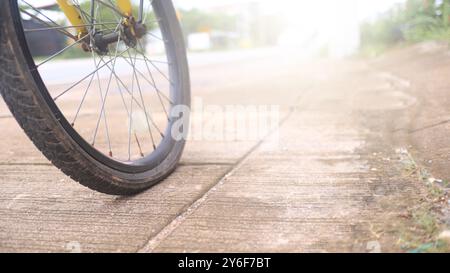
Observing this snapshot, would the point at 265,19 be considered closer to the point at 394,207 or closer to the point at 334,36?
the point at 334,36

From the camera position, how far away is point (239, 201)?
1.41 m

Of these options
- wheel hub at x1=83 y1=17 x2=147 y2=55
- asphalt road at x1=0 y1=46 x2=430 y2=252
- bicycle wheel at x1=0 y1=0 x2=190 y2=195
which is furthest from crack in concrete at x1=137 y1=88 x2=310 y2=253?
wheel hub at x1=83 y1=17 x2=147 y2=55

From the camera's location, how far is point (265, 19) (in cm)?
7000

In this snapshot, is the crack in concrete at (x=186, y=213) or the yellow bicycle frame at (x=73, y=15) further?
the yellow bicycle frame at (x=73, y=15)

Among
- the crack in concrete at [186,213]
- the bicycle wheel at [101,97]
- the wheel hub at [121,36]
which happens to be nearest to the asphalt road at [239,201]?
the crack in concrete at [186,213]

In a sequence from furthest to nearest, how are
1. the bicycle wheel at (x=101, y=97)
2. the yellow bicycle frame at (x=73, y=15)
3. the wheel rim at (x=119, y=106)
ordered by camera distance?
the yellow bicycle frame at (x=73, y=15)
the wheel rim at (x=119, y=106)
the bicycle wheel at (x=101, y=97)

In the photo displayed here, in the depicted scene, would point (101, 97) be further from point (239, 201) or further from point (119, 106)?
point (119, 106)

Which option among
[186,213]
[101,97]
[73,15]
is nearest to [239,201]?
[186,213]

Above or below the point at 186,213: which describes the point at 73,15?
above

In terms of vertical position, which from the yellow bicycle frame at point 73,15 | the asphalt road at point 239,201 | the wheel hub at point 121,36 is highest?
the yellow bicycle frame at point 73,15

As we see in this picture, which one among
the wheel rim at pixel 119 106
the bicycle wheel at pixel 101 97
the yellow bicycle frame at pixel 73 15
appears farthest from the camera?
the yellow bicycle frame at pixel 73 15

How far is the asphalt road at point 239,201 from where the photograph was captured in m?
1.14

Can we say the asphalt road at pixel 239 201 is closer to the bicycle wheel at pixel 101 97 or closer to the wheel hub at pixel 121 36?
the bicycle wheel at pixel 101 97

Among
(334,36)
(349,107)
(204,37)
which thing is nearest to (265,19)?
(204,37)
